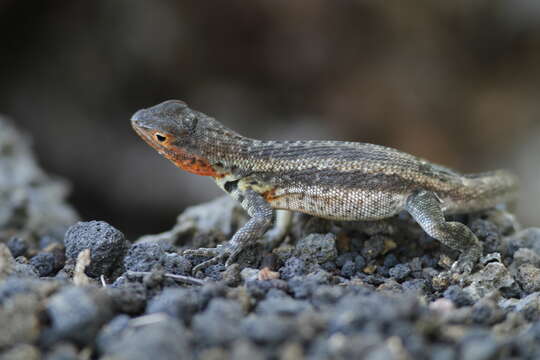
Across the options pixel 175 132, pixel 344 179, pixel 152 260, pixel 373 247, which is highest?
pixel 175 132

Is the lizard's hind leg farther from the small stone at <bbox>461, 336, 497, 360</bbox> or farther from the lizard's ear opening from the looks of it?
the lizard's ear opening

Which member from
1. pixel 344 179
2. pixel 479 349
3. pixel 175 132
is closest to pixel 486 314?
pixel 479 349

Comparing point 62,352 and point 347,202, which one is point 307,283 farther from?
point 62,352

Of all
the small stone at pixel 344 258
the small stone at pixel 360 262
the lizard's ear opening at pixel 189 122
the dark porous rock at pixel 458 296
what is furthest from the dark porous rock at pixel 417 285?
the lizard's ear opening at pixel 189 122

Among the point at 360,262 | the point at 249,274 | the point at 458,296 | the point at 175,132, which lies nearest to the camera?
the point at 458,296

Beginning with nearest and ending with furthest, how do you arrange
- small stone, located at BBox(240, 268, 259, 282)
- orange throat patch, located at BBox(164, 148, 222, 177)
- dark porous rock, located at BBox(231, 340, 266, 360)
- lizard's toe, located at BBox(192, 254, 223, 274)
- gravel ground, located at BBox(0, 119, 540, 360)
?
dark porous rock, located at BBox(231, 340, 266, 360) → gravel ground, located at BBox(0, 119, 540, 360) → small stone, located at BBox(240, 268, 259, 282) → lizard's toe, located at BBox(192, 254, 223, 274) → orange throat patch, located at BBox(164, 148, 222, 177)

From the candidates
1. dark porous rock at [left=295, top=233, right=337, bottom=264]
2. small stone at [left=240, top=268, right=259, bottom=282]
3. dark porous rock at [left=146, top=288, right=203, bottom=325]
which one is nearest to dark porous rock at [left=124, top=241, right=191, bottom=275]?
small stone at [left=240, top=268, right=259, bottom=282]

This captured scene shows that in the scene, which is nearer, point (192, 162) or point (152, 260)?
point (152, 260)
